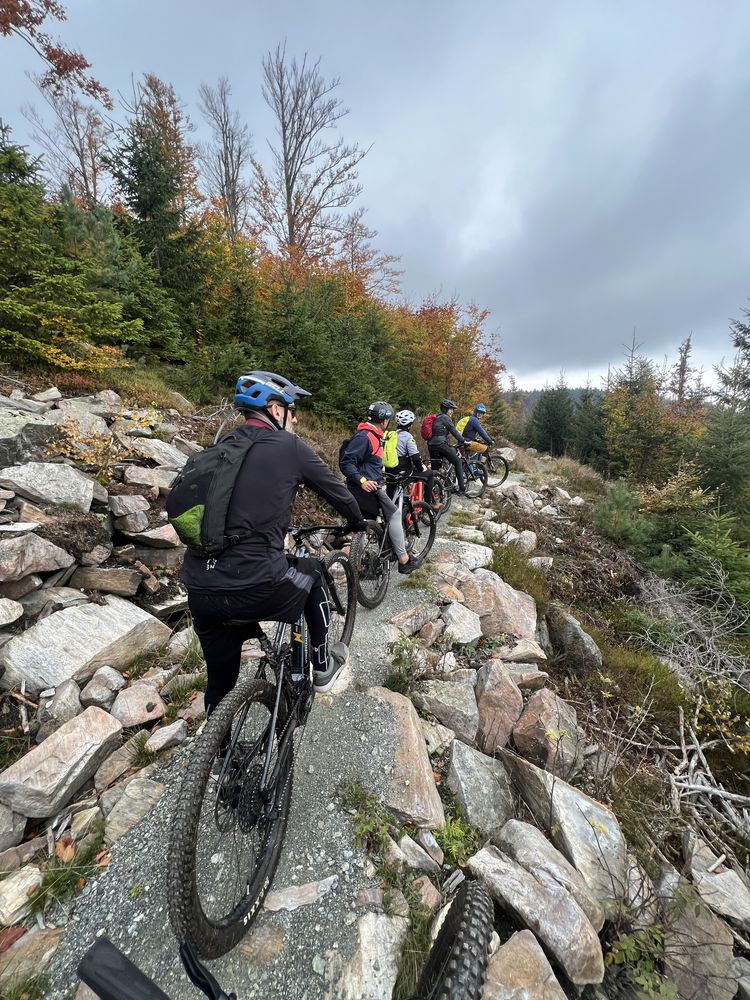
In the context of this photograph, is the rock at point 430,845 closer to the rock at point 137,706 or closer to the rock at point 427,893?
the rock at point 427,893

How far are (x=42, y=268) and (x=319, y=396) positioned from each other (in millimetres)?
6413

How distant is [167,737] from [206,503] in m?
2.23

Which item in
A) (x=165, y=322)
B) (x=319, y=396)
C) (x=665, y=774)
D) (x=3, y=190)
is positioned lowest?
(x=665, y=774)

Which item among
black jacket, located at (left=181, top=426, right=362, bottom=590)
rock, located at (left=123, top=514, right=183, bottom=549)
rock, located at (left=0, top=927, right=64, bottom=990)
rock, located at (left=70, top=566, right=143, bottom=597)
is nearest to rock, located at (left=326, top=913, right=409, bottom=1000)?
rock, located at (left=0, top=927, right=64, bottom=990)

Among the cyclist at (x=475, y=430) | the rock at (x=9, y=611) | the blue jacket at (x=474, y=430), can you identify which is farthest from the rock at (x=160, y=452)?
the blue jacket at (x=474, y=430)

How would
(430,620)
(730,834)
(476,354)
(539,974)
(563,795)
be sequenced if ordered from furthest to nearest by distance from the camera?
1. (476,354)
2. (430,620)
3. (730,834)
4. (563,795)
5. (539,974)

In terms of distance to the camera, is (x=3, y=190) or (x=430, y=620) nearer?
(x=430, y=620)

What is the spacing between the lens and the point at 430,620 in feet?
16.7

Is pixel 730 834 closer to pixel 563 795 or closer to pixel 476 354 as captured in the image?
pixel 563 795

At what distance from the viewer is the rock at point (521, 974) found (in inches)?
70.6

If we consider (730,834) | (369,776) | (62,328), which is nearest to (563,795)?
(369,776)

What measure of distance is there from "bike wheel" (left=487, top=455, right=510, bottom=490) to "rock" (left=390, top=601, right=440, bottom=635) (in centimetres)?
855

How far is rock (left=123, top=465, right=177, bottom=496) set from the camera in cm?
538

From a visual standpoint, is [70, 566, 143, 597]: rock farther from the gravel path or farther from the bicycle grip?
the bicycle grip
